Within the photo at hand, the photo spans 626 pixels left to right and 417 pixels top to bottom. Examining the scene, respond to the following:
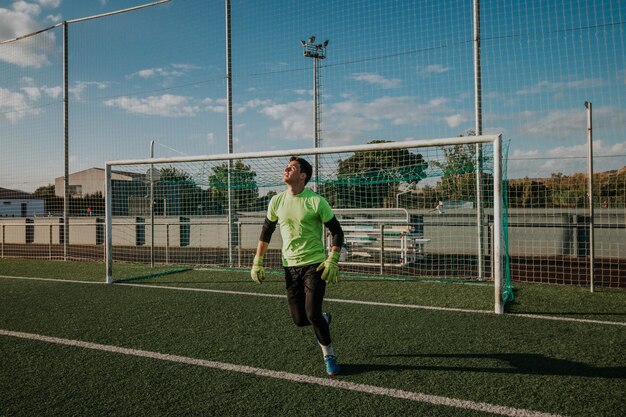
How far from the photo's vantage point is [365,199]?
1253 cm

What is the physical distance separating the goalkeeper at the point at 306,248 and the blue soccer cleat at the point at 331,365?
96mm

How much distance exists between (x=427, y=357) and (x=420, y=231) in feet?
29.0

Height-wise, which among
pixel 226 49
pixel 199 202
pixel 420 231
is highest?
pixel 226 49

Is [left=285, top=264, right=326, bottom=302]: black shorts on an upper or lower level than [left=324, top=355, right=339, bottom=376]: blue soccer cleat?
upper

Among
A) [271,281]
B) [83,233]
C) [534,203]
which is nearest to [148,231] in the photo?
[83,233]

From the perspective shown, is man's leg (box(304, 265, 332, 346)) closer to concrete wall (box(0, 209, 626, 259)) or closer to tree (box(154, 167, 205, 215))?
concrete wall (box(0, 209, 626, 259))

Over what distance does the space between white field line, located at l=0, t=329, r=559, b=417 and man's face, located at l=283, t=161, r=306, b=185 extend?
1.66 meters

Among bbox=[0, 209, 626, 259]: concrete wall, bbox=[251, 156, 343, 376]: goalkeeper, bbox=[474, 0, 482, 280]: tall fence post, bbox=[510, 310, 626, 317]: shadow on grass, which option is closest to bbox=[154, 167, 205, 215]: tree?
bbox=[0, 209, 626, 259]: concrete wall

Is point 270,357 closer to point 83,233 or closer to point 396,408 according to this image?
point 396,408

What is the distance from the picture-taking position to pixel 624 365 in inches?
160

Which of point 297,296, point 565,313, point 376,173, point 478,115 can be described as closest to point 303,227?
point 297,296

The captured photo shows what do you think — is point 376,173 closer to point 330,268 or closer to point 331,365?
point 330,268

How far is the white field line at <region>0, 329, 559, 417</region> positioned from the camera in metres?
3.23

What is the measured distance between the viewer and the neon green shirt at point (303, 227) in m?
4.20
